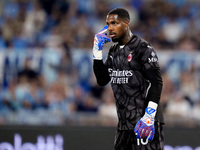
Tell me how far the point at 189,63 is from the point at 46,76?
112 inches

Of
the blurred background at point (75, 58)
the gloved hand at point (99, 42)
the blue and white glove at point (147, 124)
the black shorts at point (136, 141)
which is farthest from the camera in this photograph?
the blurred background at point (75, 58)

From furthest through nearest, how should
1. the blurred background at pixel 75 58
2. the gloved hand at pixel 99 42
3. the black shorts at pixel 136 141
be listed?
1. the blurred background at pixel 75 58
2. the gloved hand at pixel 99 42
3. the black shorts at pixel 136 141

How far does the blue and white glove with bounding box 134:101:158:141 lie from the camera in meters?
3.44

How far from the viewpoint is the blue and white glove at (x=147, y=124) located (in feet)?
11.3

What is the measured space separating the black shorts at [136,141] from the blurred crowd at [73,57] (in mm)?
2841

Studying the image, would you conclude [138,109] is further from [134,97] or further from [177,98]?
[177,98]

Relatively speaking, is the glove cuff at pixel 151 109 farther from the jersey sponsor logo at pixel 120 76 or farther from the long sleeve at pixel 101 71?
the long sleeve at pixel 101 71

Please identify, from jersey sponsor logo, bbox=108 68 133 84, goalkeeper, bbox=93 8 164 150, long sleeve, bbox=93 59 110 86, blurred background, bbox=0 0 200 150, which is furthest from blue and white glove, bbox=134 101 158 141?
blurred background, bbox=0 0 200 150

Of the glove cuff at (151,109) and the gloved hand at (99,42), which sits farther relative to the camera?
the gloved hand at (99,42)

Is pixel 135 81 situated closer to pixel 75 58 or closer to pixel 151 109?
pixel 151 109

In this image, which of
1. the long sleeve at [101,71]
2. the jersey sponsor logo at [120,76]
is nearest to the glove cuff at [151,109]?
the jersey sponsor logo at [120,76]

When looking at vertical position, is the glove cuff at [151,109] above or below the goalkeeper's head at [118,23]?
below

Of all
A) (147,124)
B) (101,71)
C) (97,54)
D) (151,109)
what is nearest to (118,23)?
(97,54)

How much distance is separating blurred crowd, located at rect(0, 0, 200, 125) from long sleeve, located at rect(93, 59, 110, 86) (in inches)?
106
